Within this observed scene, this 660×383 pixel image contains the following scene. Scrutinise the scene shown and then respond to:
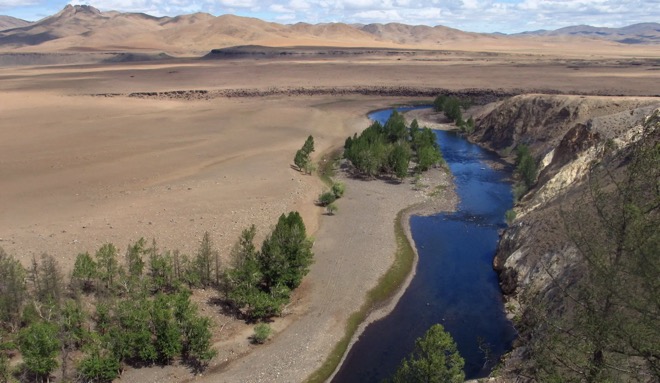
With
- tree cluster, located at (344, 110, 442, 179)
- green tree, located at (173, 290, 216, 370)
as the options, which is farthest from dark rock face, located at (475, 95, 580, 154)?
green tree, located at (173, 290, 216, 370)

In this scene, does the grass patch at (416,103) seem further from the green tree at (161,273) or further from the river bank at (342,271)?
the green tree at (161,273)

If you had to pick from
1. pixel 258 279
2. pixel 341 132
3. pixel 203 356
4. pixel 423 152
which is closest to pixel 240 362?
pixel 203 356

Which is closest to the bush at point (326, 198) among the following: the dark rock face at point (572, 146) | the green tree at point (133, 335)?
the dark rock face at point (572, 146)

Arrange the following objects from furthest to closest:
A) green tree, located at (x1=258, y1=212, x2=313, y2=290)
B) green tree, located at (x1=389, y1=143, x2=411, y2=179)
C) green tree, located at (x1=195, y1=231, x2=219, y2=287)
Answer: green tree, located at (x1=389, y1=143, x2=411, y2=179) < green tree, located at (x1=195, y1=231, x2=219, y2=287) < green tree, located at (x1=258, y1=212, x2=313, y2=290)

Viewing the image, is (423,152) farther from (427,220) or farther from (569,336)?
(569,336)

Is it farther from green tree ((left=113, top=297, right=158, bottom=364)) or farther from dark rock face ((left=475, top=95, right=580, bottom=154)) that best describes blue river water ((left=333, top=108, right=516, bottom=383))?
dark rock face ((left=475, top=95, right=580, bottom=154))

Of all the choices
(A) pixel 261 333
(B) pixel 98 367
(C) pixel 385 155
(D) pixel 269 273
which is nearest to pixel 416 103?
(C) pixel 385 155
